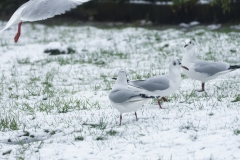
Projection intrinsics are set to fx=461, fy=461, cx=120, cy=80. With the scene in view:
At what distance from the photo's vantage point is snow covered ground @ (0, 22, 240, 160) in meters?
4.28

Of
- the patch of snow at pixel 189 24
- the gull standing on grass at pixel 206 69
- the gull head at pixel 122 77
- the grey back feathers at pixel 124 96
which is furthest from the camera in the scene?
the patch of snow at pixel 189 24

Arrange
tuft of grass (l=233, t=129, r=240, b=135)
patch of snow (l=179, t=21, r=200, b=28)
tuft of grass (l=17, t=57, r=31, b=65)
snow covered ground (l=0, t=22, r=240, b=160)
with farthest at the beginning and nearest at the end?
1. patch of snow (l=179, t=21, r=200, b=28)
2. tuft of grass (l=17, t=57, r=31, b=65)
3. tuft of grass (l=233, t=129, r=240, b=135)
4. snow covered ground (l=0, t=22, r=240, b=160)

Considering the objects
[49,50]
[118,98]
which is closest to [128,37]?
[49,50]

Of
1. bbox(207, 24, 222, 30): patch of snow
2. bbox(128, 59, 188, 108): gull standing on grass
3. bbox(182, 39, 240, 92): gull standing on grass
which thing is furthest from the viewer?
bbox(207, 24, 222, 30): patch of snow

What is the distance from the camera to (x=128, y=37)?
1272 centimetres

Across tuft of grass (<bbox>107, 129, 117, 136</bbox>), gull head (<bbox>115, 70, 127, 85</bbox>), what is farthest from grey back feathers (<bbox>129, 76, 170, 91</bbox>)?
tuft of grass (<bbox>107, 129, 117, 136</bbox>)

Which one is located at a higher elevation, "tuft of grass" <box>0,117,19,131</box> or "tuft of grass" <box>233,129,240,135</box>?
"tuft of grass" <box>233,129,240,135</box>

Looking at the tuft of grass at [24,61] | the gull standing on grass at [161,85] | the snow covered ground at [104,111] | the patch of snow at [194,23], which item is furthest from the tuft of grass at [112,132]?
the patch of snow at [194,23]

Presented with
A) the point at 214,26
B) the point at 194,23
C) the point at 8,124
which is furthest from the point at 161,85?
the point at 194,23

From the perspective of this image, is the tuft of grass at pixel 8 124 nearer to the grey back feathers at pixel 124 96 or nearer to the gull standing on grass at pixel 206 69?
the grey back feathers at pixel 124 96

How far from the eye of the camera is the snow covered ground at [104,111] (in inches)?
169

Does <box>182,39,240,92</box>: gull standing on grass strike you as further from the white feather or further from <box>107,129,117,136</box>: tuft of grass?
<box>107,129,117,136</box>: tuft of grass

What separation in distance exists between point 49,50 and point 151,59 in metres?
2.65

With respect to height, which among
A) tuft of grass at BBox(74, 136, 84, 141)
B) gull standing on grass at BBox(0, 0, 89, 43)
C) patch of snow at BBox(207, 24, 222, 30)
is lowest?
tuft of grass at BBox(74, 136, 84, 141)
